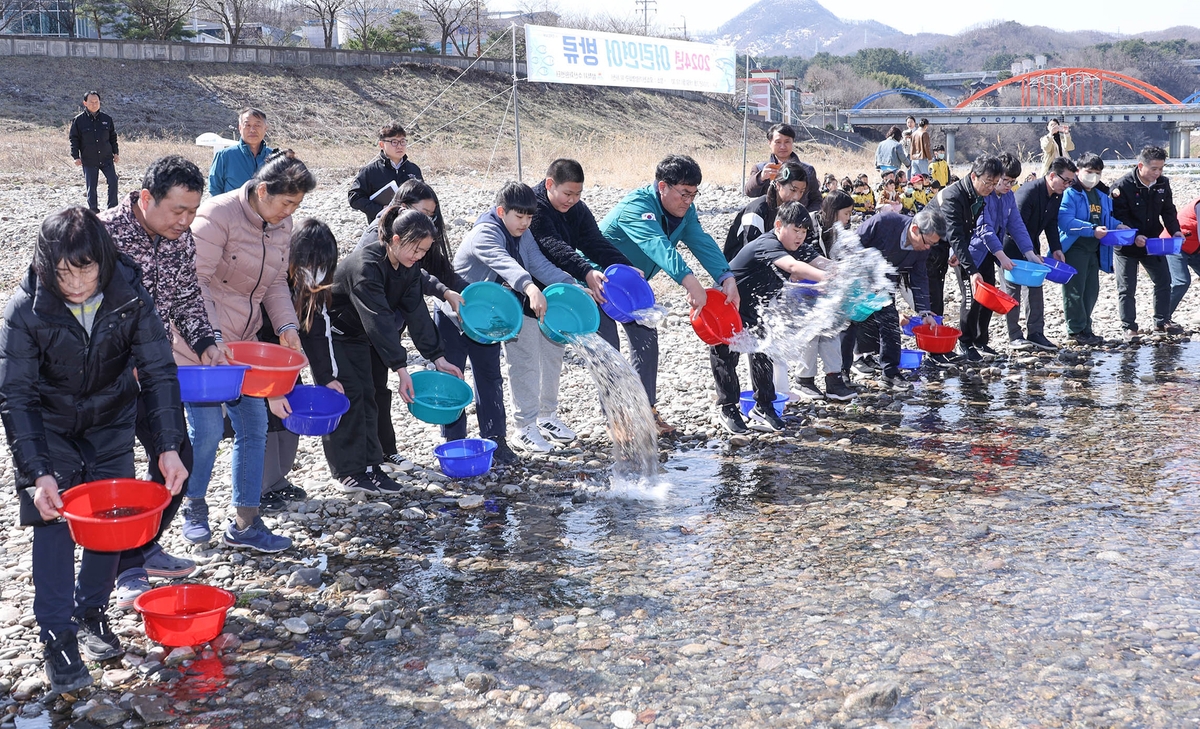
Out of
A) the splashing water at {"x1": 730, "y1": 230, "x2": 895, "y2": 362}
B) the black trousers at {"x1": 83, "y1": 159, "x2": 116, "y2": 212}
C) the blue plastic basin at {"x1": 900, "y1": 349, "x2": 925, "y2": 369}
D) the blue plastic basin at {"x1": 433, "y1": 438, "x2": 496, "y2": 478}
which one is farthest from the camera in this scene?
the black trousers at {"x1": 83, "y1": 159, "x2": 116, "y2": 212}

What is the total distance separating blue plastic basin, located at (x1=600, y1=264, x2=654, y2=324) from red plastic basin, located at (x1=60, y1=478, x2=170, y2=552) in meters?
3.09

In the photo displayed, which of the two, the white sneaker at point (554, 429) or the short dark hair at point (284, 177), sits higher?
the short dark hair at point (284, 177)

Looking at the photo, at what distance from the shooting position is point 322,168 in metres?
24.1

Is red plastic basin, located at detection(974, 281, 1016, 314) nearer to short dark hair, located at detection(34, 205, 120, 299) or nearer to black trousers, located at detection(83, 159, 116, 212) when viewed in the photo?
short dark hair, located at detection(34, 205, 120, 299)

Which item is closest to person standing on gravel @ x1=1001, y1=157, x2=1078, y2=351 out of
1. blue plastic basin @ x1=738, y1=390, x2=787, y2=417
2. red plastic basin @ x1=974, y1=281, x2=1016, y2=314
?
red plastic basin @ x1=974, y1=281, x2=1016, y2=314

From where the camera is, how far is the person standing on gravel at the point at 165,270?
3.71 meters

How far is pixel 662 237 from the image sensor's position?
599 centimetres

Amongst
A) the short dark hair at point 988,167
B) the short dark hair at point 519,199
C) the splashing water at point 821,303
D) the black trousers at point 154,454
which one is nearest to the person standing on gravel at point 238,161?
the short dark hair at point 519,199

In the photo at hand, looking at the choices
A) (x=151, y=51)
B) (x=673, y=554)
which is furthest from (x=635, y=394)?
(x=151, y=51)

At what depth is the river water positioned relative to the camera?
334cm

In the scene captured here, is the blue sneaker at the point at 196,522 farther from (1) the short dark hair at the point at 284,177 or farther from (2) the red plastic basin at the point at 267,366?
(1) the short dark hair at the point at 284,177

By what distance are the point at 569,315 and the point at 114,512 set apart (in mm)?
2914

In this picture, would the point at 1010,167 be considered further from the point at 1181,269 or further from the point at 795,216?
the point at 795,216

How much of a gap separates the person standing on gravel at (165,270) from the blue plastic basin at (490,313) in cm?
160
